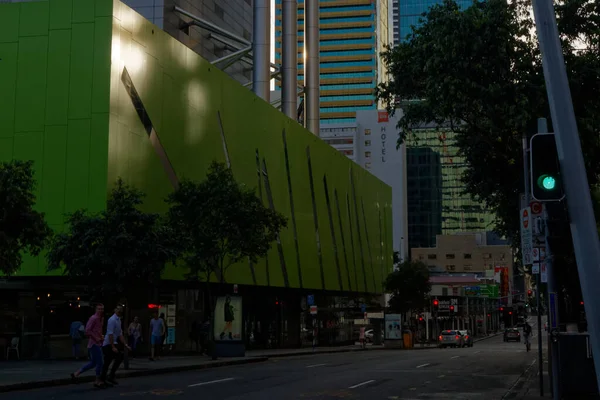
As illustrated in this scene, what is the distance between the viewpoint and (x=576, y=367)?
575 inches

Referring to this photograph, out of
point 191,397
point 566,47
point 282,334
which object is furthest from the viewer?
point 282,334

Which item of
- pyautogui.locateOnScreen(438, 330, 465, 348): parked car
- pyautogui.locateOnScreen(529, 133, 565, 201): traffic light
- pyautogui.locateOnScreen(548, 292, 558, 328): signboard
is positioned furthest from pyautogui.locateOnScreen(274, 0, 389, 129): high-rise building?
pyautogui.locateOnScreen(529, 133, 565, 201): traffic light

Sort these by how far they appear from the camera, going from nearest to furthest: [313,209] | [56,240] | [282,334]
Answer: [56,240]
[282,334]
[313,209]

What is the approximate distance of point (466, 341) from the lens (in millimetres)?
67062

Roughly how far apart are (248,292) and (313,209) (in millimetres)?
11176

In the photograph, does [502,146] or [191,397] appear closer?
[191,397]

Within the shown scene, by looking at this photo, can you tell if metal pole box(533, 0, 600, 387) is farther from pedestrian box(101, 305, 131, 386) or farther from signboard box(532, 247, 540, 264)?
pedestrian box(101, 305, 131, 386)

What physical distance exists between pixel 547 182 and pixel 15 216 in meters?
19.3

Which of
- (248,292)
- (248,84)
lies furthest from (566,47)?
(248,84)

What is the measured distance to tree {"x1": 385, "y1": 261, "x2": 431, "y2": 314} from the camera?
75.3 meters

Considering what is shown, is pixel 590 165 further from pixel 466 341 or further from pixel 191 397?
pixel 466 341

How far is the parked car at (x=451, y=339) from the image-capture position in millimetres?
65250

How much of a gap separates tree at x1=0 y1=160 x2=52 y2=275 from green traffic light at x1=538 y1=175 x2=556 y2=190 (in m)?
18.6

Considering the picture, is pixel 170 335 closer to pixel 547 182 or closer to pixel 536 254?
pixel 536 254
